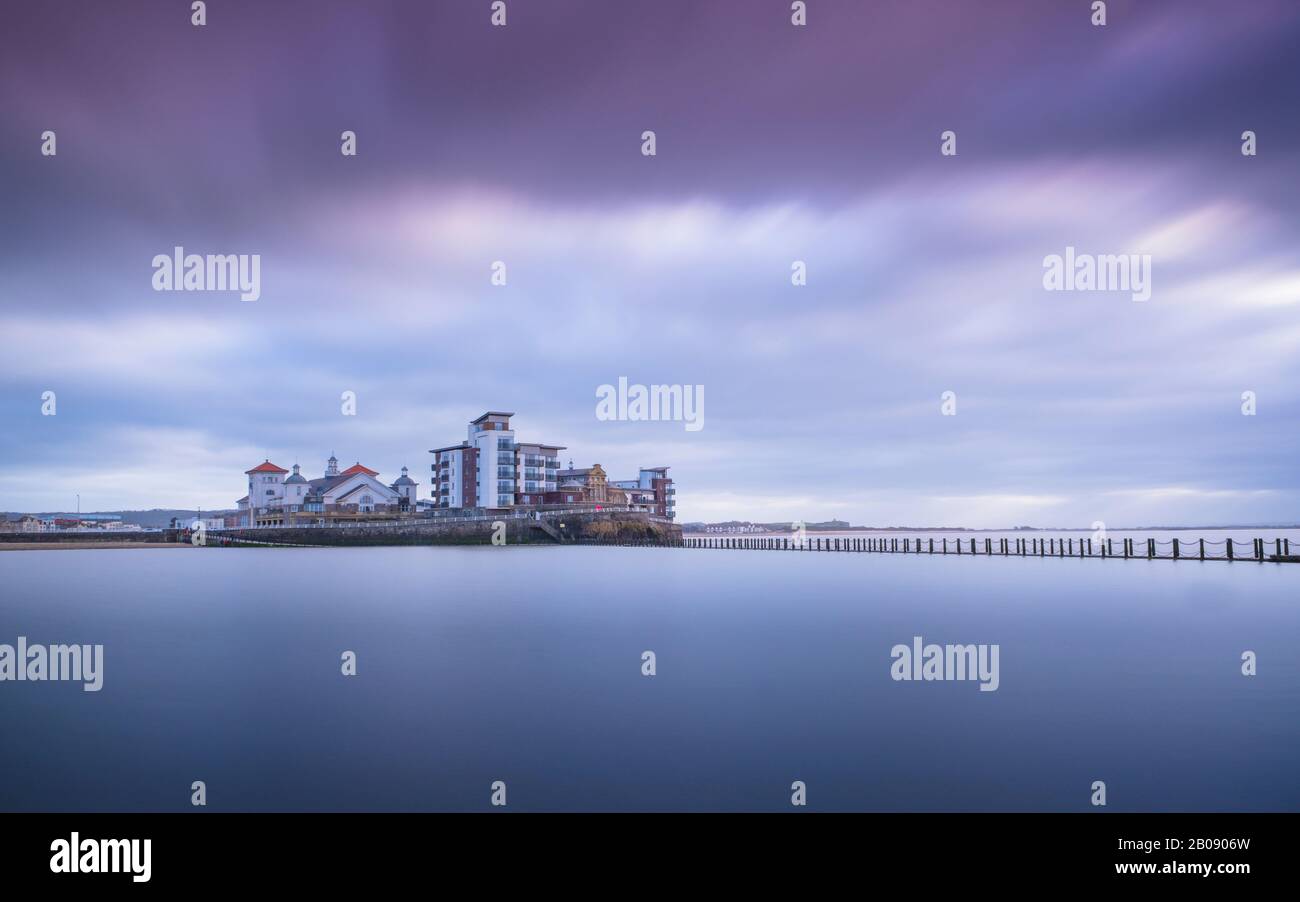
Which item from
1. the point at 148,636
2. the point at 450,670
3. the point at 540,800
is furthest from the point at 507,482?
the point at 540,800

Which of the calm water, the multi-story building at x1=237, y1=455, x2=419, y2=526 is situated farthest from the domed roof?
the calm water

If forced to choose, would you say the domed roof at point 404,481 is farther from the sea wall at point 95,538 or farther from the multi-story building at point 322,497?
the sea wall at point 95,538

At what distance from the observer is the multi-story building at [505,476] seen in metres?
112

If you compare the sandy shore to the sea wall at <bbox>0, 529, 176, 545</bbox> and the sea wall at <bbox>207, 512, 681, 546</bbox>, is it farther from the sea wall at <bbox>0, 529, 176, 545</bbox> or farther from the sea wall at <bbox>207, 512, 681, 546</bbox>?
the sea wall at <bbox>207, 512, 681, 546</bbox>

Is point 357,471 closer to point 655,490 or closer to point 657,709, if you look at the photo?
point 655,490

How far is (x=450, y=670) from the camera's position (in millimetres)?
23188

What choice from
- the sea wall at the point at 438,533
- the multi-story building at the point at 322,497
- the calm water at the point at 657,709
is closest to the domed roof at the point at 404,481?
the multi-story building at the point at 322,497

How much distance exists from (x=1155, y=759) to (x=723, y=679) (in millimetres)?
10023

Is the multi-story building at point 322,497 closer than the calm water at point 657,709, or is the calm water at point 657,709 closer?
the calm water at point 657,709

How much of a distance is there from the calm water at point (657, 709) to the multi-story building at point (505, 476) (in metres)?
72.4

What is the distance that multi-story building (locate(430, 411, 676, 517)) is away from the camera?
112 meters

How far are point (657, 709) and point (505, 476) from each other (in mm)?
96272

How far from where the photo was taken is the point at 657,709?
18.7m

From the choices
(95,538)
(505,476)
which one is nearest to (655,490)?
(505,476)
